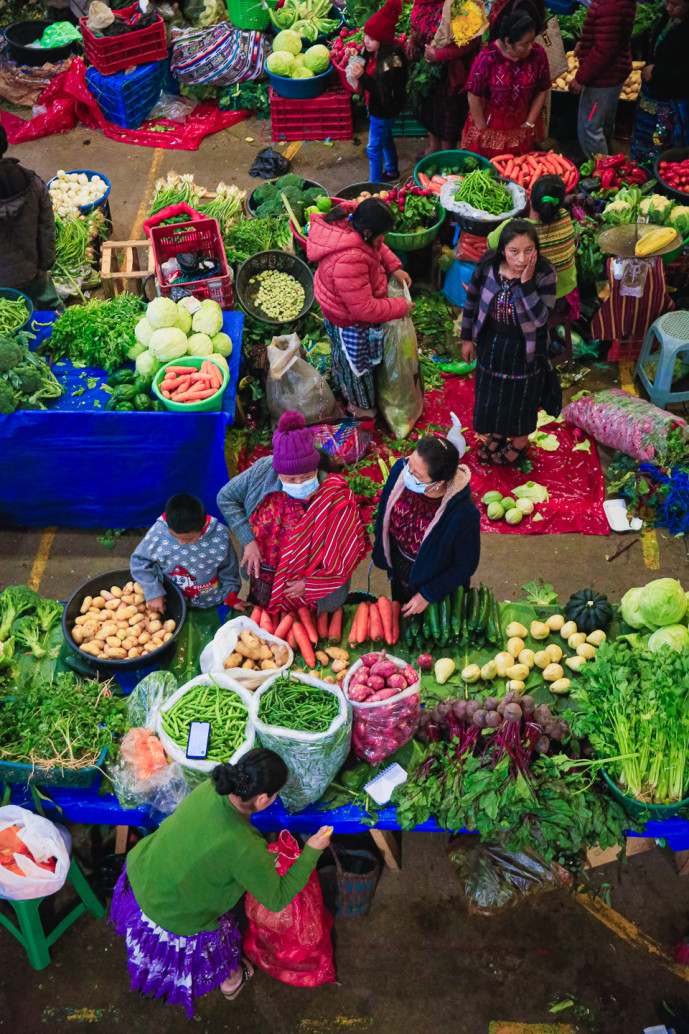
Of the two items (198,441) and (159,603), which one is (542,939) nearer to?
(159,603)

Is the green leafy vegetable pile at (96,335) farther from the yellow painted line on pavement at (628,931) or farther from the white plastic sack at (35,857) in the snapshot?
the yellow painted line on pavement at (628,931)

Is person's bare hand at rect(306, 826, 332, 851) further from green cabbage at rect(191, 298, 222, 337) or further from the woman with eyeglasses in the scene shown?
green cabbage at rect(191, 298, 222, 337)

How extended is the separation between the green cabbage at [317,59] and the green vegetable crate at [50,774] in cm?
777

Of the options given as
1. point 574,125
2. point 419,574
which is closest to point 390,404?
point 419,574

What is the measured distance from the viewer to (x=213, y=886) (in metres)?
3.50

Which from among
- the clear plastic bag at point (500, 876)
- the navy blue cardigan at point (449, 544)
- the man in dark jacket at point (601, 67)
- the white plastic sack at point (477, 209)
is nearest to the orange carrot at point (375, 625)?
the navy blue cardigan at point (449, 544)

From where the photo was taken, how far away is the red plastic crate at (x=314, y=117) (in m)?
9.59

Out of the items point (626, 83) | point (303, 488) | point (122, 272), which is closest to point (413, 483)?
point (303, 488)

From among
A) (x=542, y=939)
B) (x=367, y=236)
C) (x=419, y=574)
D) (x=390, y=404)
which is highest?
(x=367, y=236)

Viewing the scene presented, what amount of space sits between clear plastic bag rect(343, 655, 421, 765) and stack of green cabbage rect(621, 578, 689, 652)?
1127 millimetres

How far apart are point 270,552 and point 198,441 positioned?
65.7 inches

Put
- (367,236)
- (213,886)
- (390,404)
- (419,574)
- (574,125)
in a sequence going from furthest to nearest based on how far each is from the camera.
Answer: (574,125)
(390,404)
(367,236)
(419,574)
(213,886)

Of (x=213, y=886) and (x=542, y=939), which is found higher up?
(x=213, y=886)

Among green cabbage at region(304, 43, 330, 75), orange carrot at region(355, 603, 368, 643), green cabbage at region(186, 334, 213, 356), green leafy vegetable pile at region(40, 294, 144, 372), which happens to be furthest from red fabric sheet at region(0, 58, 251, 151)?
orange carrot at region(355, 603, 368, 643)
